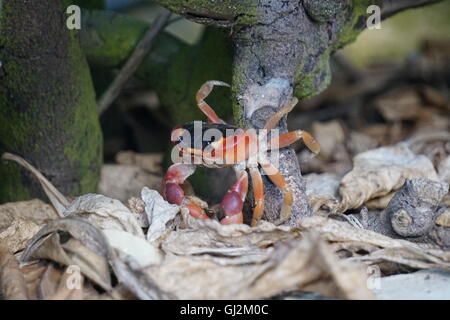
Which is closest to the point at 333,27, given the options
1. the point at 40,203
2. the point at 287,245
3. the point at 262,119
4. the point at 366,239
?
the point at 262,119

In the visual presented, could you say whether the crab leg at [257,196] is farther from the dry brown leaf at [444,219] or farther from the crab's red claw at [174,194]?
the dry brown leaf at [444,219]

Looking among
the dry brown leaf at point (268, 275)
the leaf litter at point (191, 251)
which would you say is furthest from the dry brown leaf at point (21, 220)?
the dry brown leaf at point (268, 275)

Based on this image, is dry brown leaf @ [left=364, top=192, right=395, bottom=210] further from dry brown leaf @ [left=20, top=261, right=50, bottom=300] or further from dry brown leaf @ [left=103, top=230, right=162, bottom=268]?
dry brown leaf @ [left=20, top=261, right=50, bottom=300]

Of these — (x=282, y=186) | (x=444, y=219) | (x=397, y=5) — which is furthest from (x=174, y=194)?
(x=397, y=5)

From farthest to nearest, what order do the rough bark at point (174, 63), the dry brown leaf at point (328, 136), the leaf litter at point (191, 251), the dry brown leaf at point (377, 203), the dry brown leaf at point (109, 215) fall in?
the dry brown leaf at point (328, 136), the rough bark at point (174, 63), the dry brown leaf at point (377, 203), the dry brown leaf at point (109, 215), the leaf litter at point (191, 251)

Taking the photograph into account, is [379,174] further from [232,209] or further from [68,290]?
[68,290]
